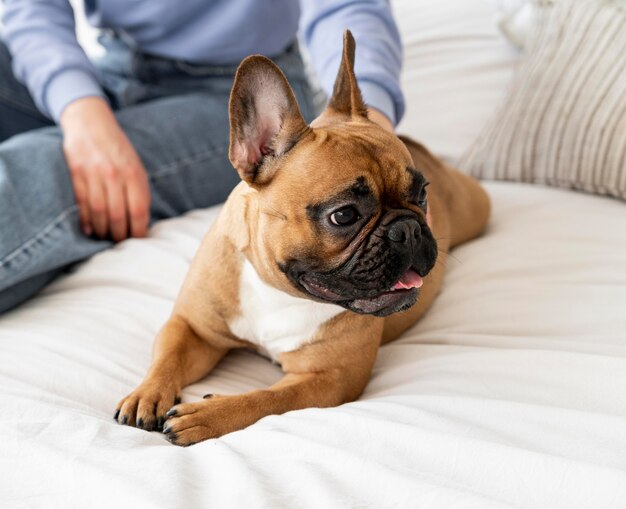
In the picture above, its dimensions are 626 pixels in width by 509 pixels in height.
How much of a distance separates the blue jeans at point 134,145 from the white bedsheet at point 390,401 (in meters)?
0.08

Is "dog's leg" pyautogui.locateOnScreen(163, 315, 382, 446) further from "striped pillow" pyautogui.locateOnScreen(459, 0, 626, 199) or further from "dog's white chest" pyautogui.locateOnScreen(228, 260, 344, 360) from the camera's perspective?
"striped pillow" pyautogui.locateOnScreen(459, 0, 626, 199)

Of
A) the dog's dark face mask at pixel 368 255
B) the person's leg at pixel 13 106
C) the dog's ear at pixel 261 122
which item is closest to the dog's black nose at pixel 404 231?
the dog's dark face mask at pixel 368 255

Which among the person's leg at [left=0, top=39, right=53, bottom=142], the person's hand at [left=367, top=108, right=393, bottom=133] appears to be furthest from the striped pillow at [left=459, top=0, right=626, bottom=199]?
the person's leg at [left=0, top=39, right=53, bottom=142]

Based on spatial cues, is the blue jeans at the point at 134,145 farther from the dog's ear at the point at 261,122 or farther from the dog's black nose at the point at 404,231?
Result: the dog's black nose at the point at 404,231

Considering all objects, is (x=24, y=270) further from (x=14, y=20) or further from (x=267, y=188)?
(x=14, y=20)

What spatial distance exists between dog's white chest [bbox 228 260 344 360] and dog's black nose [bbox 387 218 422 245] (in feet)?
0.66

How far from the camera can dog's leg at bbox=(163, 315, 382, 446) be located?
2.89ft

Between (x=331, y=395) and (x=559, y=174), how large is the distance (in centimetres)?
92

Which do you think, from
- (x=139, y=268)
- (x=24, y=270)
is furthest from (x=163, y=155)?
(x=24, y=270)

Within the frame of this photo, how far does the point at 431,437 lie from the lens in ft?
2.49

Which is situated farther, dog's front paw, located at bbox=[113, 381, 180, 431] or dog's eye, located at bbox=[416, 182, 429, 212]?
dog's eye, located at bbox=[416, 182, 429, 212]

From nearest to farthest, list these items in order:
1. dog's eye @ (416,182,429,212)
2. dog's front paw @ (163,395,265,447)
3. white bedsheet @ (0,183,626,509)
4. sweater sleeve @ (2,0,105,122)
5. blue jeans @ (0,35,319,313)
Answer: white bedsheet @ (0,183,626,509)
dog's front paw @ (163,395,265,447)
dog's eye @ (416,182,429,212)
blue jeans @ (0,35,319,313)
sweater sleeve @ (2,0,105,122)

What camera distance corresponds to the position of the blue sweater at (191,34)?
58.4 inches

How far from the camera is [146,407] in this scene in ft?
2.98
